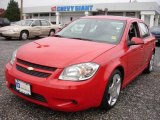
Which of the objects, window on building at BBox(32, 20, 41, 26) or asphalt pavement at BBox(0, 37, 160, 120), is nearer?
asphalt pavement at BBox(0, 37, 160, 120)

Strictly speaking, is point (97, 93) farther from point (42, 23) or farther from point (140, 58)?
point (42, 23)

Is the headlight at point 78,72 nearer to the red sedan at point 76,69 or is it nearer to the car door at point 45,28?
the red sedan at point 76,69

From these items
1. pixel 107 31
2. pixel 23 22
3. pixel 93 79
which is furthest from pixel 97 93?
pixel 23 22

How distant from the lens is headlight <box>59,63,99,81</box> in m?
3.31

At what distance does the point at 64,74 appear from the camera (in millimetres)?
3320

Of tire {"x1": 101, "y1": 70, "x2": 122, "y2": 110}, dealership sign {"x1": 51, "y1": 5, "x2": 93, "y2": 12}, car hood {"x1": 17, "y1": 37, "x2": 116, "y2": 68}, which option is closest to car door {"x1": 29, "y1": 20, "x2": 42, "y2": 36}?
car hood {"x1": 17, "y1": 37, "x2": 116, "y2": 68}

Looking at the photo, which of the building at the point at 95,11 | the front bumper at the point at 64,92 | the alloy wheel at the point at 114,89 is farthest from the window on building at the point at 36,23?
the building at the point at 95,11

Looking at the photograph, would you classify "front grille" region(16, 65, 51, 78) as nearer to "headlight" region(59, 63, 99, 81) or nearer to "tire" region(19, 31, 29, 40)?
"headlight" region(59, 63, 99, 81)

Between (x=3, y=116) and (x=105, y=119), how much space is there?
1465 mm

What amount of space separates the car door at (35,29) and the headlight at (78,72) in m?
13.4

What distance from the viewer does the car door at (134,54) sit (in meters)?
4.54

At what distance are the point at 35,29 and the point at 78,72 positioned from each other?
13689 mm

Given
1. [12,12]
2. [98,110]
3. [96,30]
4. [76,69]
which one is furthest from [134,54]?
[12,12]

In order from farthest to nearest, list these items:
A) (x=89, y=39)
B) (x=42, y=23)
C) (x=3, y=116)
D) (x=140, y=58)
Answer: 1. (x=42, y=23)
2. (x=140, y=58)
3. (x=89, y=39)
4. (x=3, y=116)
